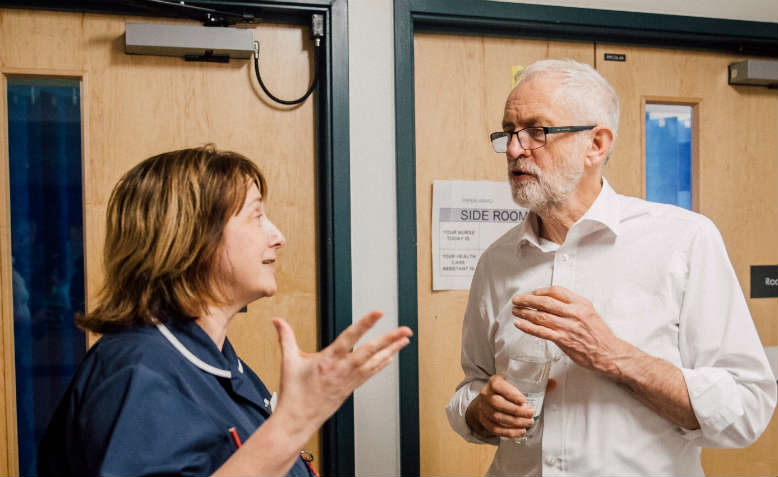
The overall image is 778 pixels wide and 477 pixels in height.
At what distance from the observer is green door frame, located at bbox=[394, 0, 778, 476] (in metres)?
1.86

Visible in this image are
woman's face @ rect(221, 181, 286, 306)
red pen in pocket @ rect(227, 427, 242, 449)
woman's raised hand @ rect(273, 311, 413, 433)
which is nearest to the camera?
woman's raised hand @ rect(273, 311, 413, 433)

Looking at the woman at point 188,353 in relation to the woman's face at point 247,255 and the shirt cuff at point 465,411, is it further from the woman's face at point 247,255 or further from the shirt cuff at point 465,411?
the shirt cuff at point 465,411

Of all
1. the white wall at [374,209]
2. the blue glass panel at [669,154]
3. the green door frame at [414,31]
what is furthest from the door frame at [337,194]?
the blue glass panel at [669,154]

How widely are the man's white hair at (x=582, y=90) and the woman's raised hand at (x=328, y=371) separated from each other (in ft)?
2.32

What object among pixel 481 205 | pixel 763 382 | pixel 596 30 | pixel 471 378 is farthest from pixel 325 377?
pixel 596 30

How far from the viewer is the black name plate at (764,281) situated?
216 cm

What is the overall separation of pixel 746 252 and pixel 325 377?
191 cm

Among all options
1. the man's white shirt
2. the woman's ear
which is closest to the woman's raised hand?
the man's white shirt

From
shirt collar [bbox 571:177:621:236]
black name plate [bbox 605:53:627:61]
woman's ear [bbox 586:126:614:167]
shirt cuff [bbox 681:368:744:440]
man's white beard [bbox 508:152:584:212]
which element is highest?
black name plate [bbox 605:53:627:61]

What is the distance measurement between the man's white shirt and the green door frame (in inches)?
22.9

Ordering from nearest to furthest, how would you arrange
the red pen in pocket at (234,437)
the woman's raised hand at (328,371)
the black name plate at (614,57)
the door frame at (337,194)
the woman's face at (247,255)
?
the woman's raised hand at (328,371) < the red pen in pocket at (234,437) < the woman's face at (247,255) < the door frame at (337,194) < the black name plate at (614,57)

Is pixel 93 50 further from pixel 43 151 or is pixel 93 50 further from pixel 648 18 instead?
pixel 648 18

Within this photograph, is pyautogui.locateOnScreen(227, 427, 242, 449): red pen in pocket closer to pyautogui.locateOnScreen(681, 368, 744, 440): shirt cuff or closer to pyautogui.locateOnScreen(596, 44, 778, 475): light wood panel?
pyautogui.locateOnScreen(681, 368, 744, 440): shirt cuff

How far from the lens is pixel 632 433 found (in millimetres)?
1172
